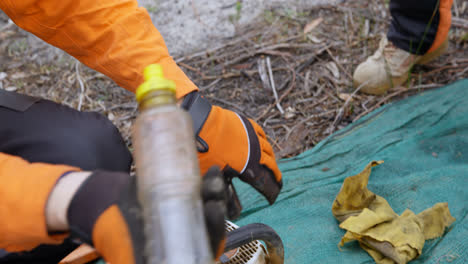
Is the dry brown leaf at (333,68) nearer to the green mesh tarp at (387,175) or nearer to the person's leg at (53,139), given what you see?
the green mesh tarp at (387,175)

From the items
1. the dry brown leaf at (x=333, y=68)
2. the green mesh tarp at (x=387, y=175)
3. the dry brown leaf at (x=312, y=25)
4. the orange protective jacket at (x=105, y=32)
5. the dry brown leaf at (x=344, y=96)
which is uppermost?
the orange protective jacket at (x=105, y=32)

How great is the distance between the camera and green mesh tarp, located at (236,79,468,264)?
51.3 inches

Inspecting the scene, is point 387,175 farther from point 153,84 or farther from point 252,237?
point 153,84

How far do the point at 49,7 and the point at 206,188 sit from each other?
0.91m

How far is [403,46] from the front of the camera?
2.21 metres

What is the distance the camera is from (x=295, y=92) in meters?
2.31

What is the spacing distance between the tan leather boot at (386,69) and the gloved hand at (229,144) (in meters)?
1.21

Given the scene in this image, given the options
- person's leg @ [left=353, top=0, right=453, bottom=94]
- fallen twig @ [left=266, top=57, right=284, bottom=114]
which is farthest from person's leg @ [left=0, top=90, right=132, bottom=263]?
person's leg @ [left=353, top=0, right=453, bottom=94]

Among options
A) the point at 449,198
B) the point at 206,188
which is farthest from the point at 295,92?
the point at 206,188

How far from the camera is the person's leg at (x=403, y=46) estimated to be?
2047mm

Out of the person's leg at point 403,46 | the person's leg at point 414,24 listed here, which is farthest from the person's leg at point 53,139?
the person's leg at point 414,24

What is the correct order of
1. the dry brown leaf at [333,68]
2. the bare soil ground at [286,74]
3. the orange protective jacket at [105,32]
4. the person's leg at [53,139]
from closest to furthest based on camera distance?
the person's leg at [53,139] → the orange protective jacket at [105,32] → the bare soil ground at [286,74] → the dry brown leaf at [333,68]

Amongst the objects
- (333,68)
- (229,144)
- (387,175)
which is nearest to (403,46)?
(333,68)

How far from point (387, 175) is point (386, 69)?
0.84m
